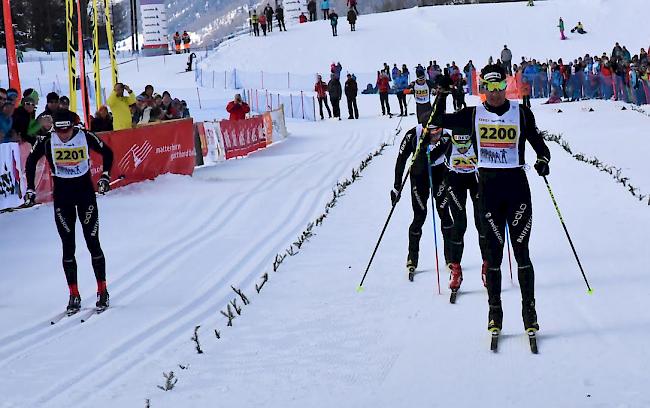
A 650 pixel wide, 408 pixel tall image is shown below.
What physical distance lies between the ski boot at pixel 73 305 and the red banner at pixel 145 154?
5343 millimetres

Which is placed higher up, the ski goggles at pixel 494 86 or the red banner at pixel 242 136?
the ski goggles at pixel 494 86

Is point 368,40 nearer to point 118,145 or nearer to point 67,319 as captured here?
point 118,145

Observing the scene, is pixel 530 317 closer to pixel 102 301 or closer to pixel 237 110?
pixel 102 301

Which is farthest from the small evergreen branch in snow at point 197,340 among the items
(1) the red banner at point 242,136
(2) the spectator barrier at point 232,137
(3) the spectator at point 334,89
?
(3) the spectator at point 334,89

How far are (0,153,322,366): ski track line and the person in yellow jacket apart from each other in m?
3.00

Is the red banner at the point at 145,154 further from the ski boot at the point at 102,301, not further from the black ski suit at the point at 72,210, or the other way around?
the ski boot at the point at 102,301

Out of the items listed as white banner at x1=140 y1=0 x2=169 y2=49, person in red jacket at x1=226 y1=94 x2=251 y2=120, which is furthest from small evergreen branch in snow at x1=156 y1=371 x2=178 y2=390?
white banner at x1=140 y1=0 x2=169 y2=49

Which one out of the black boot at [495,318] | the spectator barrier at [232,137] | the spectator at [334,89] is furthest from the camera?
the spectator at [334,89]

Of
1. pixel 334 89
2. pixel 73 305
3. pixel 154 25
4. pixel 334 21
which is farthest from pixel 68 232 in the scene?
pixel 154 25

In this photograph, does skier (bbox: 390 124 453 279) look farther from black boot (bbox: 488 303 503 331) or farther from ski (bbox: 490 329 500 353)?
ski (bbox: 490 329 500 353)

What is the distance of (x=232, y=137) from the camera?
23.0 meters

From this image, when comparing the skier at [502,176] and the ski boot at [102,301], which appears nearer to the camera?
the skier at [502,176]

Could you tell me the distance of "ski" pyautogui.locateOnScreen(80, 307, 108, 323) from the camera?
340 inches

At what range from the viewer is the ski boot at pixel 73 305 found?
349 inches
